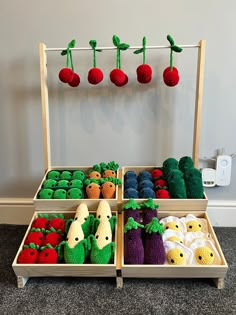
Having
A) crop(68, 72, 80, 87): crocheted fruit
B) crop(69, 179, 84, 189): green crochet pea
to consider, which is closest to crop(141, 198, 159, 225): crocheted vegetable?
crop(69, 179, 84, 189): green crochet pea

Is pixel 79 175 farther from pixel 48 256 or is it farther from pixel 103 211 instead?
pixel 48 256

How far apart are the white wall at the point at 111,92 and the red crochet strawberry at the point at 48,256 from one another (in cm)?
49

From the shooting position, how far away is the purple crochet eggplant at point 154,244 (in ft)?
3.22

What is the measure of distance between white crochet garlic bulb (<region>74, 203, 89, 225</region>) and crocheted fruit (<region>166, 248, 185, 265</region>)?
28 cm

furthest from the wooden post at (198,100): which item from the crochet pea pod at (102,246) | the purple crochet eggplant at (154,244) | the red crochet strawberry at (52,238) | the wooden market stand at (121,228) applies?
the red crochet strawberry at (52,238)

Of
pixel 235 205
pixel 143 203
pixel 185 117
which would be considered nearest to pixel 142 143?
pixel 185 117

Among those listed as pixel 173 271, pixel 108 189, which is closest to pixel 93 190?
pixel 108 189

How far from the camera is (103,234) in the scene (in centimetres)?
103

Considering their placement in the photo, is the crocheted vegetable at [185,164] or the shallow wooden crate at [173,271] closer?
the shallow wooden crate at [173,271]

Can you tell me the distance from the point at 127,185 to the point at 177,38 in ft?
1.83

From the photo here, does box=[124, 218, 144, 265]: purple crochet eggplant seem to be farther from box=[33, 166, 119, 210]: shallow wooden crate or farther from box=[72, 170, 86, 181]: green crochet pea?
box=[72, 170, 86, 181]: green crochet pea

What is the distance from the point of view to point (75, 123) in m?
1.38

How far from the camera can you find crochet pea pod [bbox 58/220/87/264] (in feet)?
3.22

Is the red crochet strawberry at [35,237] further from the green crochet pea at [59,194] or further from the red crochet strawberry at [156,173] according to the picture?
the red crochet strawberry at [156,173]
